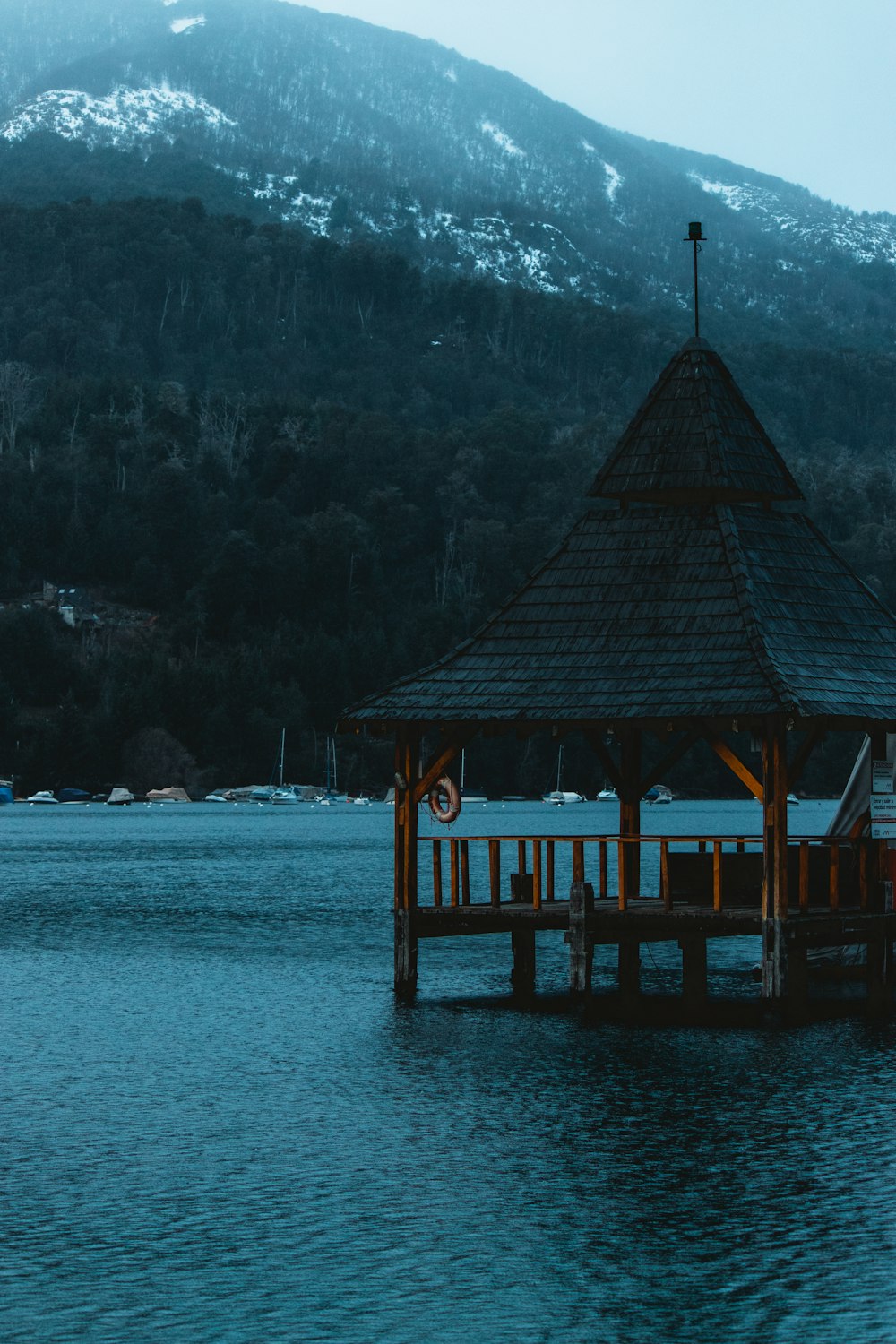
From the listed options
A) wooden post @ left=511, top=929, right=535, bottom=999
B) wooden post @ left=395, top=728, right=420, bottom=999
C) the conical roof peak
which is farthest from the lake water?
the conical roof peak

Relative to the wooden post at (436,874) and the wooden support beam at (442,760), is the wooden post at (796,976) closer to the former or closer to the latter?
the wooden post at (436,874)

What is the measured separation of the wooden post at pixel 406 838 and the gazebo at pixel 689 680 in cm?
3

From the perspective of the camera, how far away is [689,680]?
2856 centimetres

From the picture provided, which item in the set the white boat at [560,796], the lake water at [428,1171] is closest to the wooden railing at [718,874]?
the lake water at [428,1171]

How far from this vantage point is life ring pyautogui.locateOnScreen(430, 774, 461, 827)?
31.1 m

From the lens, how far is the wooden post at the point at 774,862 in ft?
91.6

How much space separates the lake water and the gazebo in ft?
5.39

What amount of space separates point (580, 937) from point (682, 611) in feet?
16.3

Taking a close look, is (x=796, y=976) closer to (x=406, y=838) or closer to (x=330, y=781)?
(x=406, y=838)

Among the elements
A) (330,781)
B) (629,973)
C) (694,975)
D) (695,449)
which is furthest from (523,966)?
(330,781)

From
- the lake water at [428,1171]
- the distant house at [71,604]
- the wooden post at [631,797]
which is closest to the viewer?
the lake water at [428,1171]

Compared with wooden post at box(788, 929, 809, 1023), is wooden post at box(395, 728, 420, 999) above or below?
above

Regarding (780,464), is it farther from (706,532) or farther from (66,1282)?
(66,1282)

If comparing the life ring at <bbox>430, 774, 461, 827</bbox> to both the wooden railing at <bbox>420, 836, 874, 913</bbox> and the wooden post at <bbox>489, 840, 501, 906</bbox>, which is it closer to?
the wooden railing at <bbox>420, 836, 874, 913</bbox>
